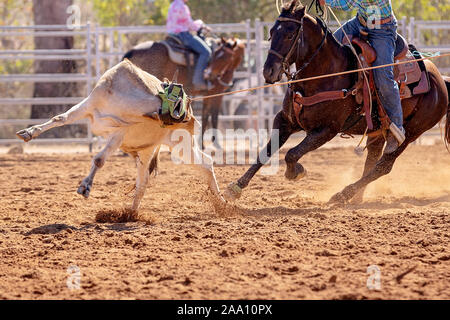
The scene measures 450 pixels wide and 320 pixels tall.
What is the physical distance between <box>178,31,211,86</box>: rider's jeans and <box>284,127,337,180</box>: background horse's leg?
538cm

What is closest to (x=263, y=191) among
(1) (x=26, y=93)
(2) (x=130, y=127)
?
(2) (x=130, y=127)

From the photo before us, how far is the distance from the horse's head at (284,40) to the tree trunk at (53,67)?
9494 mm

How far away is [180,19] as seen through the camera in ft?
35.6

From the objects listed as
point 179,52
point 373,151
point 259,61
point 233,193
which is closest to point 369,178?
point 373,151

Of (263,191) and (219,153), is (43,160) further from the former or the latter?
(263,191)

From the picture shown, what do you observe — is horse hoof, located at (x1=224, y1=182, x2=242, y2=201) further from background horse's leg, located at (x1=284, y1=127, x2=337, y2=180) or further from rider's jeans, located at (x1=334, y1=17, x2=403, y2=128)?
rider's jeans, located at (x1=334, y1=17, x2=403, y2=128)

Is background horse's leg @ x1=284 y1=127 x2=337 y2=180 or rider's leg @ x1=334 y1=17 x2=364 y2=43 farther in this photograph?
rider's leg @ x1=334 y1=17 x2=364 y2=43

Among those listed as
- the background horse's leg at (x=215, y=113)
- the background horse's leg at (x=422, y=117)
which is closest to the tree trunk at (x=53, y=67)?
the background horse's leg at (x=215, y=113)

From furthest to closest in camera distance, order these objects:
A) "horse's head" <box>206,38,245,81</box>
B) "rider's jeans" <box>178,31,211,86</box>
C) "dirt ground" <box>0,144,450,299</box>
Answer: "horse's head" <box>206,38,245,81</box> → "rider's jeans" <box>178,31,211,86</box> → "dirt ground" <box>0,144,450,299</box>

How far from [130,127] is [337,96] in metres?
1.87

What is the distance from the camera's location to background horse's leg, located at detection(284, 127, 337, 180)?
6016mm

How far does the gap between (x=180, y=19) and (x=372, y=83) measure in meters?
5.26

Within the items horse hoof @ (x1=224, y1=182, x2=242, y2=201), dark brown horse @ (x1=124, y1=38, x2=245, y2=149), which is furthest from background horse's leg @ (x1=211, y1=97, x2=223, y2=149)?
horse hoof @ (x1=224, y1=182, x2=242, y2=201)
